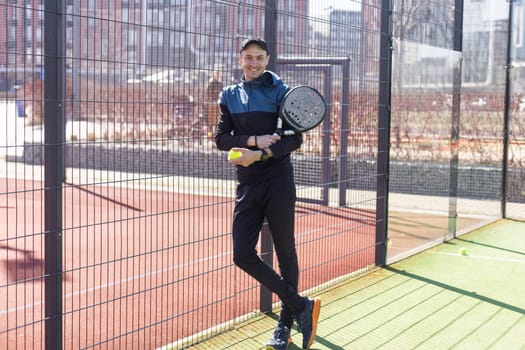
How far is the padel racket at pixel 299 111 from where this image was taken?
4539 millimetres

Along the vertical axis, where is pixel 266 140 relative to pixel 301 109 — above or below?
below

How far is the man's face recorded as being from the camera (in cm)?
466

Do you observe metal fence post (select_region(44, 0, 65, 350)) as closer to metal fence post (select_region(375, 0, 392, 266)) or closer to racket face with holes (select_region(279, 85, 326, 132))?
racket face with holes (select_region(279, 85, 326, 132))

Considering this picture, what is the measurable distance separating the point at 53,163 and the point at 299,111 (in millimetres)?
1460

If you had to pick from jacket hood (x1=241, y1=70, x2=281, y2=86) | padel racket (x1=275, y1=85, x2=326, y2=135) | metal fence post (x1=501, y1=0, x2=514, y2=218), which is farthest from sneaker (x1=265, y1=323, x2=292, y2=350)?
metal fence post (x1=501, y1=0, x2=514, y2=218)

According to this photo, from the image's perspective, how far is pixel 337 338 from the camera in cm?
525

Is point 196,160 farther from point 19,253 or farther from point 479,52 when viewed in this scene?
point 479,52

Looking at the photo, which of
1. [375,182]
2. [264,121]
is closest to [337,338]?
[264,121]

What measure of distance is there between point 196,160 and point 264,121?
1684 mm

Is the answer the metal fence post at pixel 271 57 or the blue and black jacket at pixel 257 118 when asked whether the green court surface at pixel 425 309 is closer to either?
the metal fence post at pixel 271 57

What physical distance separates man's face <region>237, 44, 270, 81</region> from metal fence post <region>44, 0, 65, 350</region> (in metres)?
1.11

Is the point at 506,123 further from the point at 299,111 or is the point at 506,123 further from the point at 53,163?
the point at 53,163

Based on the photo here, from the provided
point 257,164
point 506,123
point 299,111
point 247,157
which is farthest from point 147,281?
point 506,123

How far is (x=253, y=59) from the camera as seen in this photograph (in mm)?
4672
